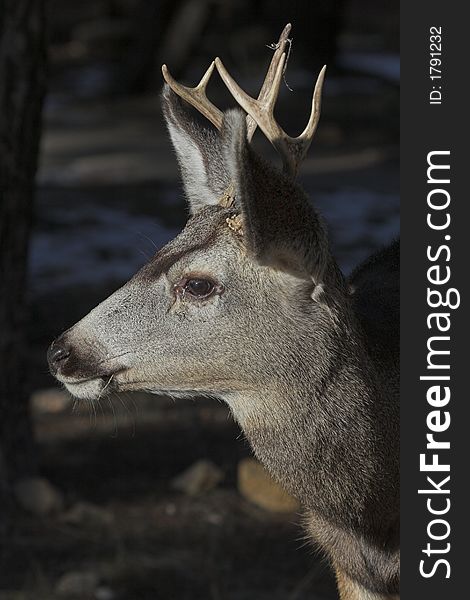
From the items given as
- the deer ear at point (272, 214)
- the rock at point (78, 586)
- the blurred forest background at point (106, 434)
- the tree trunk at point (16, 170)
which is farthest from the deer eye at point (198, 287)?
the rock at point (78, 586)

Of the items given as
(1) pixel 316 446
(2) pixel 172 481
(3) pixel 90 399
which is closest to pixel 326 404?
(1) pixel 316 446

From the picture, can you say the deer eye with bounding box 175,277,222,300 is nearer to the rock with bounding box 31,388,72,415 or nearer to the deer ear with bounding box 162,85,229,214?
the deer ear with bounding box 162,85,229,214

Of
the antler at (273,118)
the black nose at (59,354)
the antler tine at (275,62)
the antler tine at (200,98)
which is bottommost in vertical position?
the black nose at (59,354)

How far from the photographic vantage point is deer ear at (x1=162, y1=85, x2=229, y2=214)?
4.11 meters

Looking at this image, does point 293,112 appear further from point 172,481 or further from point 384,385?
point 384,385

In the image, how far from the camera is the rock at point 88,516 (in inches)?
243

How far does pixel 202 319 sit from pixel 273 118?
0.62 m

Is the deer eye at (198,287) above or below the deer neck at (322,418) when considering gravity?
above

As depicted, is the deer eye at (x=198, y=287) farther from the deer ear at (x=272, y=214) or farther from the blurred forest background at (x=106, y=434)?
the blurred forest background at (x=106, y=434)

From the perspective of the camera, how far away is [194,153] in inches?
164

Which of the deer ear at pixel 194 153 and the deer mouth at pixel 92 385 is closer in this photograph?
the deer mouth at pixel 92 385

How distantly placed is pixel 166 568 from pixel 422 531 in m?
2.27

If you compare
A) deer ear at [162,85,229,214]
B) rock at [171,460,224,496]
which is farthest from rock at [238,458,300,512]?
deer ear at [162,85,229,214]

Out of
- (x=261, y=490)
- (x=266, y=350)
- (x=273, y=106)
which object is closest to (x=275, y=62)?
(x=273, y=106)
